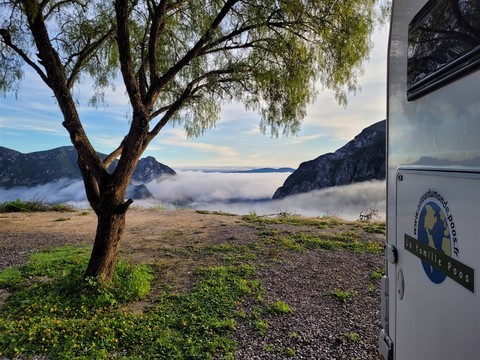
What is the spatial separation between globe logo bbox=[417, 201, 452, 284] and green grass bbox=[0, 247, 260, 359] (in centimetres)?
258

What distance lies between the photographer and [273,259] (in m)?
7.13

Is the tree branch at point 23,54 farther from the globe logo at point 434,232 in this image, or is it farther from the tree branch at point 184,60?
the globe logo at point 434,232

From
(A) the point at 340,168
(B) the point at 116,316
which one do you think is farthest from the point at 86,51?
(A) the point at 340,168

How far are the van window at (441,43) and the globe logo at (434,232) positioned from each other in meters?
0.58

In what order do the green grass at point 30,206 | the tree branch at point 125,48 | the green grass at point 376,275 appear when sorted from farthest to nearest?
the green grass at point 30,206 < the green grass at point 376,275 < the tree branch at point 125,48

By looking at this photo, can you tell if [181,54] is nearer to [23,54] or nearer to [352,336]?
[23,54]

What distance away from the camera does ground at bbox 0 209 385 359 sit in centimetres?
390

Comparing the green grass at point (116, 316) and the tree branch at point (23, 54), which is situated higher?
the tree branch at point (23, 54)

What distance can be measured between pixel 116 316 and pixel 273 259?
3.61m

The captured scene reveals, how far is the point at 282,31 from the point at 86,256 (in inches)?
234

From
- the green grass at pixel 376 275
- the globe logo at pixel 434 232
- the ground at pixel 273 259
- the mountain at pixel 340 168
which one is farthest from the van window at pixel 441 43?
the mountain at pixel 340 168

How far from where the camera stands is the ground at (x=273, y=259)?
154 inches

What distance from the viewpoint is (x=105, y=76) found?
26.0 feet

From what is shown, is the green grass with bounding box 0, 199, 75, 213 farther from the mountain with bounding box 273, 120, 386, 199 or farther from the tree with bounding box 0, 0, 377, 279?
the mountain with bounding box 273, 120, 386, 199
